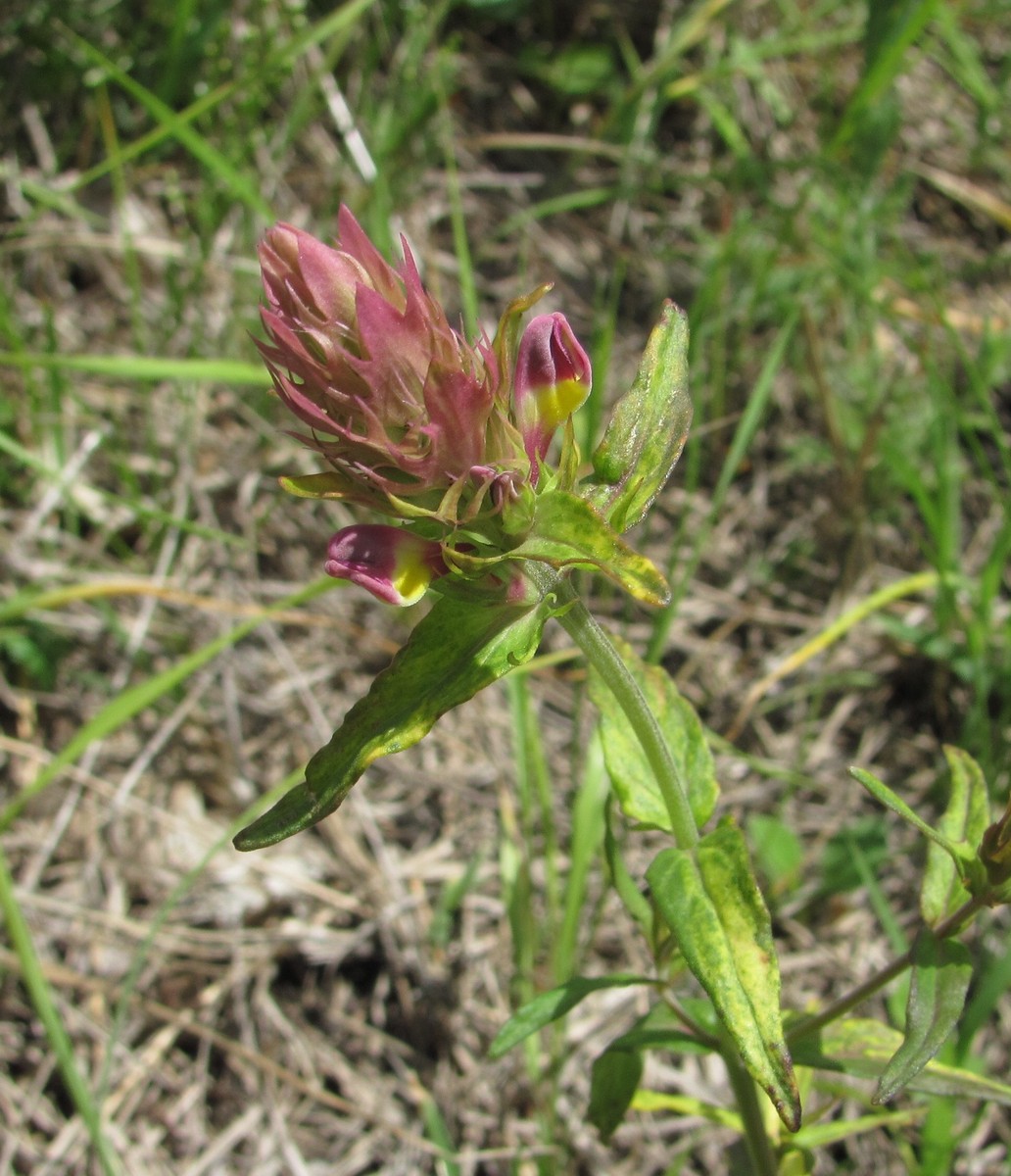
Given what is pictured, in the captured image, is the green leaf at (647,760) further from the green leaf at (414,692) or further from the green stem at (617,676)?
the green leaf at (414,692)

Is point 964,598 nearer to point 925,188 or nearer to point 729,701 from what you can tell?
point 729,701

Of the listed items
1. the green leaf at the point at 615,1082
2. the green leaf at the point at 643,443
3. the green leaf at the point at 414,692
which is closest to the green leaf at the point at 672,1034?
the green leaf at the point at 615,1082

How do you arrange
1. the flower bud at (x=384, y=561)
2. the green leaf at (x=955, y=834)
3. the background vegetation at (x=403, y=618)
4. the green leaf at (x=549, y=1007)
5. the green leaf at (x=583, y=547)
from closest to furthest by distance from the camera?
the green leaf at (x=583, y=547) → the flower bud at (x=384, y=561) → the green leaf at (x=955, y=834) → the green leaf at (x=549, y=1007) → the background vegetation at (x=403, y=618)

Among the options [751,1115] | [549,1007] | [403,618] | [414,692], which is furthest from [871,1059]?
[403,618]

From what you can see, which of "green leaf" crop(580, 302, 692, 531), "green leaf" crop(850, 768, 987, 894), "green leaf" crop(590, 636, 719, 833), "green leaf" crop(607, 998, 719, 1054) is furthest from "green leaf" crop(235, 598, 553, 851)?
"green leaf" crop(607, 998, 719, 1054)

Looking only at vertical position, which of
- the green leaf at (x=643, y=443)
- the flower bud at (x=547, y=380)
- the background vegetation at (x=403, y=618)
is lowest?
the background vegetation at (x=403, y=618)
